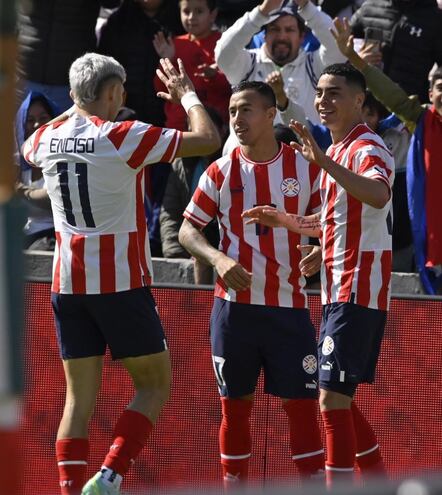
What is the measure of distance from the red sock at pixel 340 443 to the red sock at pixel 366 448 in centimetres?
31

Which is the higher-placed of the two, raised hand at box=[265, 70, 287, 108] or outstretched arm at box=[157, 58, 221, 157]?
raised hand at box=[265, 70, 287, 108]

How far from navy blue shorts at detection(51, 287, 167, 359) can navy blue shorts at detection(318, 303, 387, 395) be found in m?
0.83

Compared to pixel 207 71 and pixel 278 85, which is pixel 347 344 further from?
pixel 207 71

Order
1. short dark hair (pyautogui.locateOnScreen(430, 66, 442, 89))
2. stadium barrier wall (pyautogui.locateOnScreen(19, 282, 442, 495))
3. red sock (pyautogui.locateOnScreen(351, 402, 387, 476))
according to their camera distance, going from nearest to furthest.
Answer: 1. red sock (pyautogui.locateOnScreen(351, 402, 387, 476))
2. stadium barrier wall (pyautogui.locateOnScreen(19, 282, 442, 495))
3. short dark hair (pyautogui.locateOnScreen(430, 66, 442, 89))

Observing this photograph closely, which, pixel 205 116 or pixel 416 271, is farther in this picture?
pixel 416 271

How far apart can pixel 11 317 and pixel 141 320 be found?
12.0 feet

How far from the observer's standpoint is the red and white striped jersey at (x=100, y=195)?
658 cm

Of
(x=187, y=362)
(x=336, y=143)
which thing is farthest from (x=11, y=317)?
(x=187, y=362)

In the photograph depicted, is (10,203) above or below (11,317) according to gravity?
above

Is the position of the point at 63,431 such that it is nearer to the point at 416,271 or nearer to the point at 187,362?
the point at 187,362

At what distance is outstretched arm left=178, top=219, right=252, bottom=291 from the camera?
6727 mm

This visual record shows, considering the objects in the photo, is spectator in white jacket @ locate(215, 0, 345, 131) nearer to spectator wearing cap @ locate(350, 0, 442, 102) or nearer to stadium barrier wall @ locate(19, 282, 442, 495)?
spectator wearing cap @ locate(350, 0, 442, 102)

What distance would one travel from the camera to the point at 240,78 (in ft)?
30.6

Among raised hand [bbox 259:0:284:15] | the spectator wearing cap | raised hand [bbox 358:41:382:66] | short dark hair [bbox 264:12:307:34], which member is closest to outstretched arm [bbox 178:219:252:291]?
raised hand [bbox 259:0:284:15]
